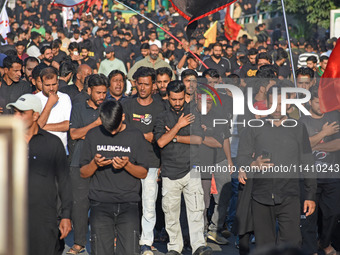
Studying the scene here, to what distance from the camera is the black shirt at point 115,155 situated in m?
6.30

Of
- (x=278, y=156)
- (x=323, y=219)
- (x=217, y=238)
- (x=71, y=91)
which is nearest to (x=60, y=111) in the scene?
(x=71, y=91)

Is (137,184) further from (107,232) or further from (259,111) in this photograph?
(259,111)

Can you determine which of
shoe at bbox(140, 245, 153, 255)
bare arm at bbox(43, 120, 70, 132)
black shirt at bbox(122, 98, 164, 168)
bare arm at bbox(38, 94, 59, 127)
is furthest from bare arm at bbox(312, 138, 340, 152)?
bare arm at bbox(38, 94, 59, 127)

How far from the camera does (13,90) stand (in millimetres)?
9586

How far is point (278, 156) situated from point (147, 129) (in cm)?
185

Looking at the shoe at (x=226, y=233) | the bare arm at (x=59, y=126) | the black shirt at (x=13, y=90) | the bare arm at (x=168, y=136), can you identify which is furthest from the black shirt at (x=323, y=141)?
the black shirt at (x=13, y=90)

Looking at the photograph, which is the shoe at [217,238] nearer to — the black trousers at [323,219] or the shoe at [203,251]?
the shoe at [203,251]

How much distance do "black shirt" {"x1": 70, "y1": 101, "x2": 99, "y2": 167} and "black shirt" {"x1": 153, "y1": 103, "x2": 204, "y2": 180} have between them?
74 cm

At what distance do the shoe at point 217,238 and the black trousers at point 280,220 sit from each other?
171cm

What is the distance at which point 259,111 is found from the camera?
7203 mm

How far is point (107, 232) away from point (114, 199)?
0.30 m

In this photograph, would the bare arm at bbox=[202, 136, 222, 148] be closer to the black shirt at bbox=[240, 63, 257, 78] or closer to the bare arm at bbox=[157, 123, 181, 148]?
the bare arm at bbox=[157, 123, 181, 148]

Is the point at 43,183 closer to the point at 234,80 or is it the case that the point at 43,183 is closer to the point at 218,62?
the point at 234,80

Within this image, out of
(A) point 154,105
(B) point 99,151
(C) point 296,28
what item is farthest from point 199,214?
(C) point 296,28
